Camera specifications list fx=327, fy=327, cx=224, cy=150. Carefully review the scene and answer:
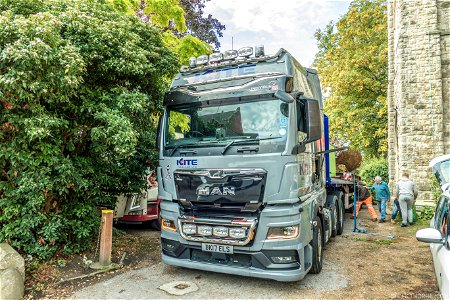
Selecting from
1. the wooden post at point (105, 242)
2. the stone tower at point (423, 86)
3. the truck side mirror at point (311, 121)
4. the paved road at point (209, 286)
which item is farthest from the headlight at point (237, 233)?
the stone tower at point (423, 86)

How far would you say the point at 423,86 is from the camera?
1160 cm

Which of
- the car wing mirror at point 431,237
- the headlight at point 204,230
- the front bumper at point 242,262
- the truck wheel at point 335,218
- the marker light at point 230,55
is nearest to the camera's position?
the car wing mirror at point 431,237

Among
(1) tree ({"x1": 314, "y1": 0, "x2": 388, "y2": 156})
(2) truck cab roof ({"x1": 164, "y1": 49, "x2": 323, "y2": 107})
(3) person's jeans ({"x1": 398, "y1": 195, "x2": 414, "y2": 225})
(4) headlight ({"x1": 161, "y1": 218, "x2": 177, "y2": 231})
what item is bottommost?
(3) person's jeans ({"x1": 398, "y1": 195, "x2": 414, "y2": 225})

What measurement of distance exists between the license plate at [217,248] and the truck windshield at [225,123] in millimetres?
1521

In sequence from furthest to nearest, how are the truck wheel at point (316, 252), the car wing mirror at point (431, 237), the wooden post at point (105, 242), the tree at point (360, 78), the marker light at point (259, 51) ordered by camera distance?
1. the tree at point (360, 78)
2. the wooden post at point (105, 242)
3. the marker light at point (259, 51)
4. the truck wheel at point (316, 252)
5. the car wing mirror at point (431, 237)

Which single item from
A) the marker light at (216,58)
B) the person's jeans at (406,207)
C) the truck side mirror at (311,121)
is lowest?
the person's jeans at (406,207)

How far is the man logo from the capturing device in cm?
478

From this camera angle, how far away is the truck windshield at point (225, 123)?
475 centimetres

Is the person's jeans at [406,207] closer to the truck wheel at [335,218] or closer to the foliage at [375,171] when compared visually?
the truck wheel at [335,218]

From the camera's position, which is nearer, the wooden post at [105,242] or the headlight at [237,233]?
the headlight at [237,233]

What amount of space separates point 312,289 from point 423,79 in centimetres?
994

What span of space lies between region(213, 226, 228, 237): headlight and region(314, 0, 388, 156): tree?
A: 1814 centimetres

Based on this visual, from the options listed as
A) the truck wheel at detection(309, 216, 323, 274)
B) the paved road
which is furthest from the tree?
the paved road

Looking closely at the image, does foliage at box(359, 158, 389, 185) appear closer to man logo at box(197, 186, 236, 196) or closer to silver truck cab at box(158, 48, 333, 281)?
silver truck cab at box(158, 48, 333, 281)
